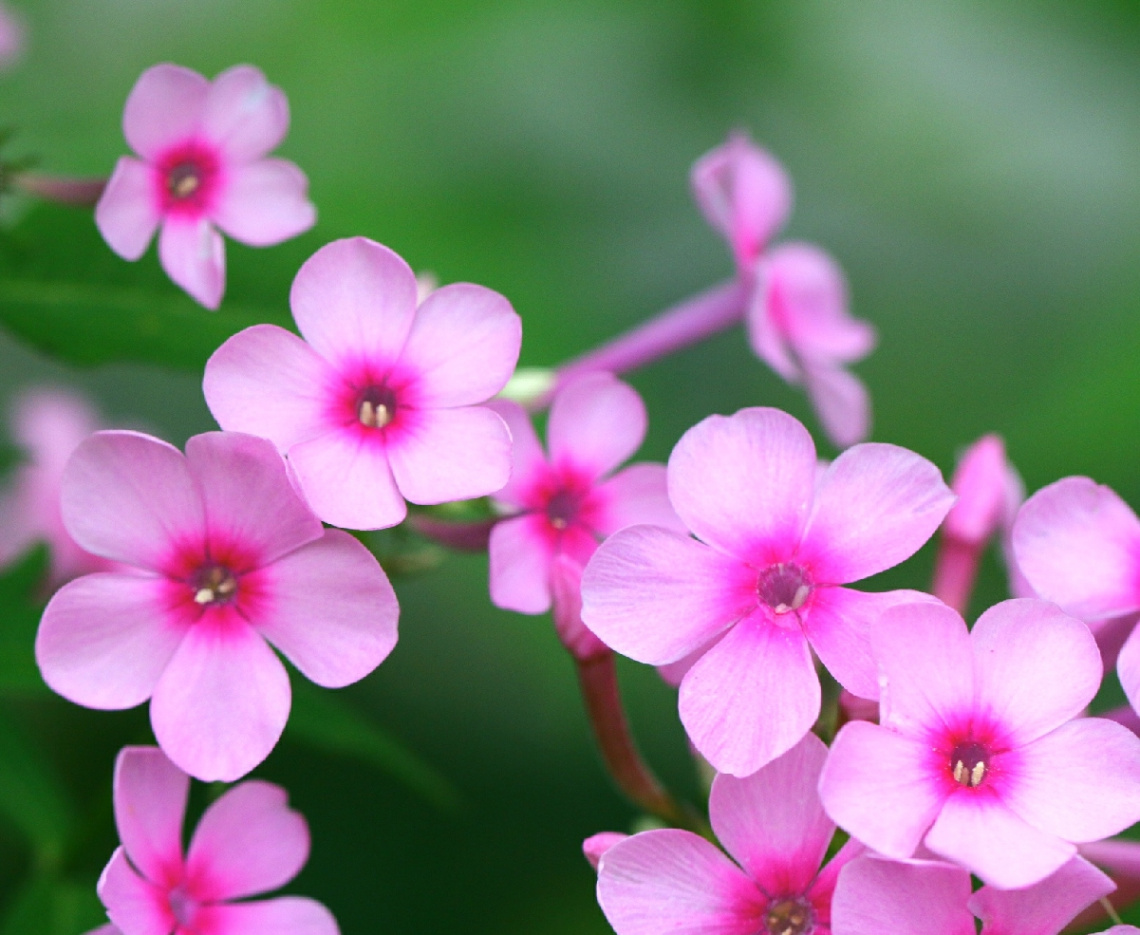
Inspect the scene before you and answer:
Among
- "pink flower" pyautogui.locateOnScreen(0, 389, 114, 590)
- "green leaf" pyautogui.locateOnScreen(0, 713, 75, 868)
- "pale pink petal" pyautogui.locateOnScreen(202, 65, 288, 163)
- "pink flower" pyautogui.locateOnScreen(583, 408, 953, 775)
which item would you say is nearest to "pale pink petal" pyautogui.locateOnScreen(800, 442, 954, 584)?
"pink flower" pyautogui.locateOnScreen(583, 408, 953, 775)

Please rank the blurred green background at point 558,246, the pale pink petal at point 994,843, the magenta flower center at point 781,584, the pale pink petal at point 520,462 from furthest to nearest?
the blurred green background at point 558,246 → the pale pink petal at point 520,462 → the magenta flower center at point 781,584 → the pale pink petal at point 994,843

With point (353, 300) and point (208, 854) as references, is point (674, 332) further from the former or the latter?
point (208, 854)

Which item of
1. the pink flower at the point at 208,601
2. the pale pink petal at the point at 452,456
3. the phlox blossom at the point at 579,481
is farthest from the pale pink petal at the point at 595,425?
the pink flower at the point at 208,601

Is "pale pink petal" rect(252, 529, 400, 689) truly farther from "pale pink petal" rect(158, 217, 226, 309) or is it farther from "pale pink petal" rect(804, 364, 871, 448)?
"pale pink petal" rect(804, 364, 871, 448)

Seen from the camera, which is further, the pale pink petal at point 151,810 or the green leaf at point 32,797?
the green leaf at point 32,797

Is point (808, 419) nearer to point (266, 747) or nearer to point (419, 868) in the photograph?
point (419, 868)

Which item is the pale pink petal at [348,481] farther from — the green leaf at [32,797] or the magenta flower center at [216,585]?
the green leaf at [32,797]
